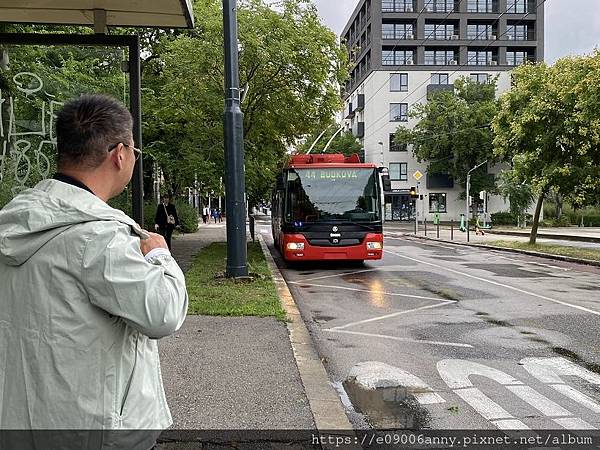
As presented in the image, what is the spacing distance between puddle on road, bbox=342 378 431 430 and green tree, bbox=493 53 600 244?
1524cm

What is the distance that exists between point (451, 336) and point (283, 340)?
2312mm

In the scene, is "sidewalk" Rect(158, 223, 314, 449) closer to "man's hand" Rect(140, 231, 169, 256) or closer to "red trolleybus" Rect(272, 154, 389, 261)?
"man's hand" Rect(140, 231, 169, 256)

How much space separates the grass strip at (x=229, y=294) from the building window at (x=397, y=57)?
55439mm

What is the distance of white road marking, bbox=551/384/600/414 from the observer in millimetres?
4883

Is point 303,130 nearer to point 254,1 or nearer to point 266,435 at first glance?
point 254,1

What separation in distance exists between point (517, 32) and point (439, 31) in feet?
26.9

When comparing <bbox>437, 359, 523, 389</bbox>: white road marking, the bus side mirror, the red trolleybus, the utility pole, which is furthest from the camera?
the bus side mirror

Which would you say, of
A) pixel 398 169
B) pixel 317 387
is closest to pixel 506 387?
pixel 317 387

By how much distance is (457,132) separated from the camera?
5778cm

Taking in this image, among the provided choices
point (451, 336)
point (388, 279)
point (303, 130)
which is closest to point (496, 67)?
point (303, 130)

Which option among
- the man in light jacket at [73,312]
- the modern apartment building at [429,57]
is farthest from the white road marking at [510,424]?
the modern apartment building at [429,57]

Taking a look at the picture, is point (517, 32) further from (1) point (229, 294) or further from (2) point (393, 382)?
(2) point (393, 382)

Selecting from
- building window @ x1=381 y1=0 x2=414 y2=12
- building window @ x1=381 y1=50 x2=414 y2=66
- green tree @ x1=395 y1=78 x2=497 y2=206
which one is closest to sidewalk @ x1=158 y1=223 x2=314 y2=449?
green tree @ x1=395 y1=78 x2=497 y2=206

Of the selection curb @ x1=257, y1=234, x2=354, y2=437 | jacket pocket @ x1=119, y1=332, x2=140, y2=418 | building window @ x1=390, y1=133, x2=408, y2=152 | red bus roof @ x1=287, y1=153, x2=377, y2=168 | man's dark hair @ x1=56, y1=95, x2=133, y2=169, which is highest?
building window @ x1=390, y1=133, x2=408, y2=152
